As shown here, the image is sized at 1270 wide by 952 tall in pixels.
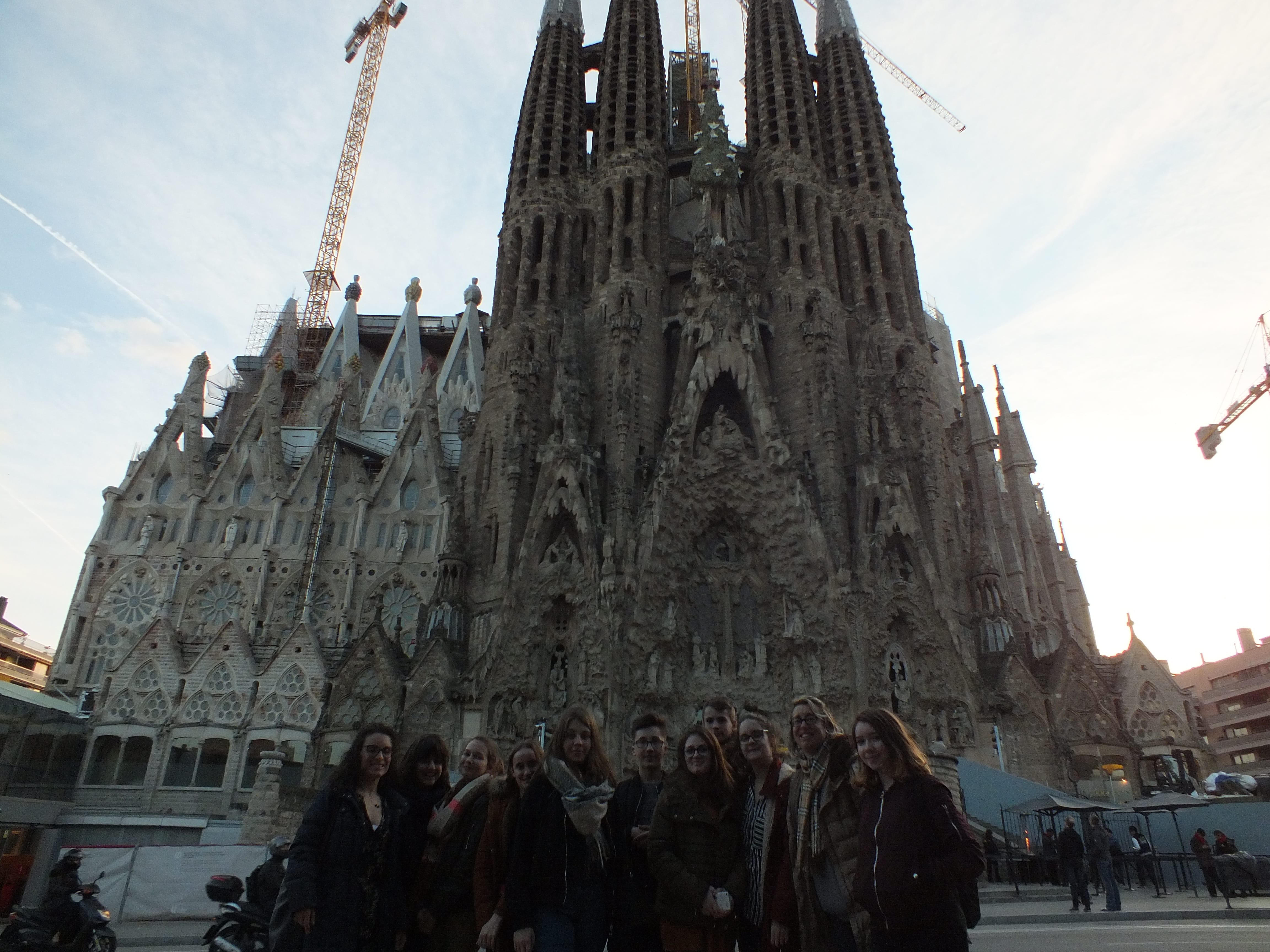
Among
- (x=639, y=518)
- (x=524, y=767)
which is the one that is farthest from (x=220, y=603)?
(x=524, y=767)

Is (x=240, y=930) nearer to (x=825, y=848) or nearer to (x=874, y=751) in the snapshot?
(x=825, y=848)

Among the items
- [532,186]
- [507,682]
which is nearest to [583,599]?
[507,682]

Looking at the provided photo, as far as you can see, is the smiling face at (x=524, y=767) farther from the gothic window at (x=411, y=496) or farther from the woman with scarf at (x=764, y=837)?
the gothic window at (x=411, y=496)

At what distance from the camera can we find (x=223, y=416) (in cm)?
4019

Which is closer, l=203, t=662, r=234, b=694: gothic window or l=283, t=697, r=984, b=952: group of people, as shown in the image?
l=283, t=697, r=984, b=952: group of people

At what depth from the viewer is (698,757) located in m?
4.71

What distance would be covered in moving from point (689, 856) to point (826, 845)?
0.74 metres

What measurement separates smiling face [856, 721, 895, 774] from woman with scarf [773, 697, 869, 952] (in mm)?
278

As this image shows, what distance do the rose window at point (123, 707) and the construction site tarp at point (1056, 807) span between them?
2461 centimetres

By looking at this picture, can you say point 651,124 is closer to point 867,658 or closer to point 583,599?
point 583,599

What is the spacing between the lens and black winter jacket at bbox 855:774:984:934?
3609mm

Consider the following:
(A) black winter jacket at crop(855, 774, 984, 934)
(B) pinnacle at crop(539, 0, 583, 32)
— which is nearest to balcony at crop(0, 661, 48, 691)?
(B) pinnacle at crop(539, 0, 583, 32)

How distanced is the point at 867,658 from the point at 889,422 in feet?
24.9

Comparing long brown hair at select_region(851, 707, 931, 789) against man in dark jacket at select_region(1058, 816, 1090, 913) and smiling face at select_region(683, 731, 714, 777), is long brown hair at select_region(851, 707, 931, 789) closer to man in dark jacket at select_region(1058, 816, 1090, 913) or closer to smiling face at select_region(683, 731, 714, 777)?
smiling face at select_region(683, 731, 714, 777)
